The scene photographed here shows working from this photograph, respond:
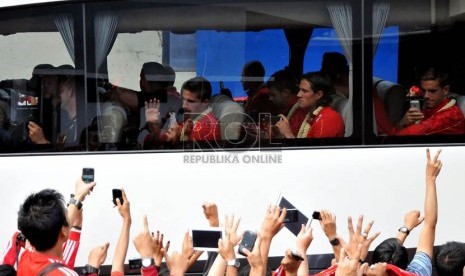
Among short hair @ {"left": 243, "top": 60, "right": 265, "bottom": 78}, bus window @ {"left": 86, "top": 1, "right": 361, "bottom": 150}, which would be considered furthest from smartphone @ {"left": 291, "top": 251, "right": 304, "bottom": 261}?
short hair @ {"left": 243, "top": 60, "right": 265, "bottom": 78}

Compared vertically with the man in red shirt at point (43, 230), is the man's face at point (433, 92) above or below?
above

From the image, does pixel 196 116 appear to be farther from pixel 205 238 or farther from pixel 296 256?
pixel 296 256

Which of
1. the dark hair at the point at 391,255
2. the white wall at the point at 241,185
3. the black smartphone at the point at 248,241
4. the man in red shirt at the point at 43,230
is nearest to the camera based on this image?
the man in red shirt at the point at 43,230

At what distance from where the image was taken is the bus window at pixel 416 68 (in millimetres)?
8906

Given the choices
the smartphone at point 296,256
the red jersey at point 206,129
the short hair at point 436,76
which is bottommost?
the smartphone at point 296,256

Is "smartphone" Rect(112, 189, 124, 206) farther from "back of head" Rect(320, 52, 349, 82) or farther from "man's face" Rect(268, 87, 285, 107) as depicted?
"back of head" Rect(320, 52, 349, 82)

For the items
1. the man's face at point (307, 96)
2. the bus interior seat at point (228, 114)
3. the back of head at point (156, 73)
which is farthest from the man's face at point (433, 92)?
the back of head at point (156, 73)

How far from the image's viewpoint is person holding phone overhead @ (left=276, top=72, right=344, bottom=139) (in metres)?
8.89

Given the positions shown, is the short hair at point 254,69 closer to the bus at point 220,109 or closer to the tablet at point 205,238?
the bus at point 220,109

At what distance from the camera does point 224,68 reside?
8867mm

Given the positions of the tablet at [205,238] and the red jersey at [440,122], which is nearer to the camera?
the tablet at [205,238]

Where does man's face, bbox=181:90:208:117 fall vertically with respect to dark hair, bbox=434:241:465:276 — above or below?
above

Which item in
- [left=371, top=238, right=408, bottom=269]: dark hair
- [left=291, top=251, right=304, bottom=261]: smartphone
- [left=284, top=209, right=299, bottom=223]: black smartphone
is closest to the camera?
[left=291, top=251, right=304, bottom=261]: smartphone

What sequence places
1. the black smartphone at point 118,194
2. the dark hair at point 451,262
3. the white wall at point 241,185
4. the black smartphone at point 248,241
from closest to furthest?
the black smartphone at point 248,241 → the dark hair at point 451,262 → the black smartphone at point 118,194 → the white wall at point 241,185
